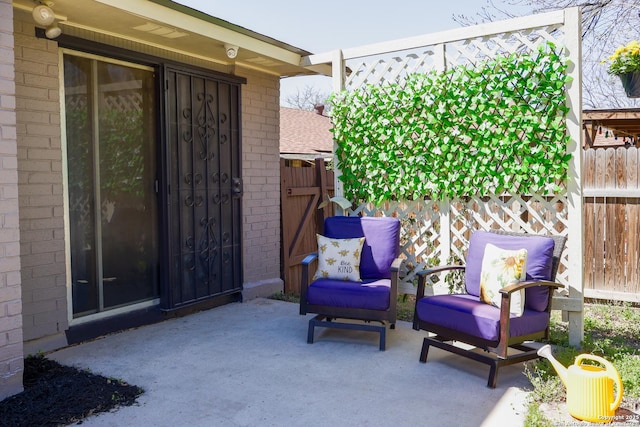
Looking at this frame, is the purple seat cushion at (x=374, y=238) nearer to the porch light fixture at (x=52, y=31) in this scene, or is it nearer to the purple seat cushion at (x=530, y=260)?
the purple seat cushion at (x=530, y=260)

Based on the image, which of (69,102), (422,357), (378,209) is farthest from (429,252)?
(69,102)

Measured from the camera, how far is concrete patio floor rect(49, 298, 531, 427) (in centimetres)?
299

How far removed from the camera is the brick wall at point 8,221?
Result: 311cm

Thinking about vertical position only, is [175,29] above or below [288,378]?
above

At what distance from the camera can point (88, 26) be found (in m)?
4.25

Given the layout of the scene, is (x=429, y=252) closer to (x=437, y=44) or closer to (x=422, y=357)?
(x=422, y=357)

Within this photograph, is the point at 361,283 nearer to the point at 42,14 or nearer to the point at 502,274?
the point at 502,274

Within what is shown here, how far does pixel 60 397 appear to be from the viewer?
125 inches

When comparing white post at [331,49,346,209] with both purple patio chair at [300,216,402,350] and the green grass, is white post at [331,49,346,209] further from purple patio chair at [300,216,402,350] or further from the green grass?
the green grass

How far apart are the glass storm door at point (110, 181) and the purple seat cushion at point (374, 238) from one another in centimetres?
171

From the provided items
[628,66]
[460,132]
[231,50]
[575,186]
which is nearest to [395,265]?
[460,132]

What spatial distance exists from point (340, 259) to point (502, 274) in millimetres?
1381

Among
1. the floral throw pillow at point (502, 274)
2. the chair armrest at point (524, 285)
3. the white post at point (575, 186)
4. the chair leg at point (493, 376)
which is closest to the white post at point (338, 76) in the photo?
the floral throw pillow at point (502, 274)

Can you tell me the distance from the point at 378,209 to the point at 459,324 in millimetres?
1938
